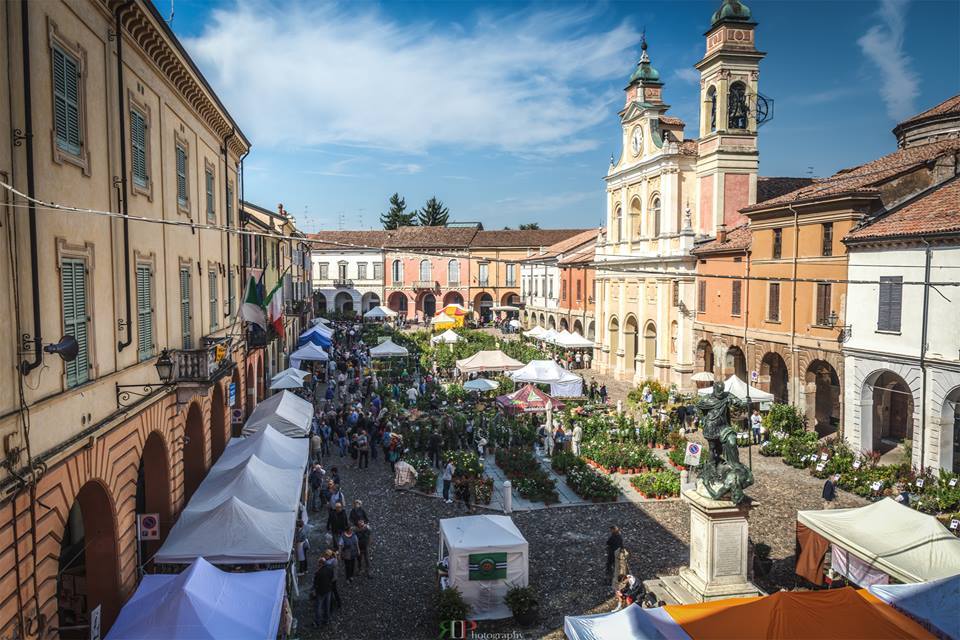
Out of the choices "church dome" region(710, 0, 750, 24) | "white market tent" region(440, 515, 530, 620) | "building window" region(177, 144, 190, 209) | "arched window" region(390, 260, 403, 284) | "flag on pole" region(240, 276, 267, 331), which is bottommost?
"white market tent" region(440, 515, 530, 620)

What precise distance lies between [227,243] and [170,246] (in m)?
6.45

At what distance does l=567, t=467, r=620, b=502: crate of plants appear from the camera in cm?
1853

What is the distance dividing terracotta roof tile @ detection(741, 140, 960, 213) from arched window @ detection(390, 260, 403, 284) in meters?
51.4

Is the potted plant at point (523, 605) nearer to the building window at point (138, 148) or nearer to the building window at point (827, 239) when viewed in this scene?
the building window at point (138, 148)

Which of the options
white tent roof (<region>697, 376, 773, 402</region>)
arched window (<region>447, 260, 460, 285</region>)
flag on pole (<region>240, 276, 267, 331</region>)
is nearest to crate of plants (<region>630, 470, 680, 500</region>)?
white tent roof (<region>697, 376, 773, 402</region>)

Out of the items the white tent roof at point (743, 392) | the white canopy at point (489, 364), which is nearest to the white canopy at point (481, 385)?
the white canopy at point (489, 364)

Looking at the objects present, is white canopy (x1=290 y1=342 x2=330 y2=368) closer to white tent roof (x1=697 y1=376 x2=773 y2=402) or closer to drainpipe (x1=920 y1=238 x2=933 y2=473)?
white tent roof (x1=697 y1=376 x2=773 y2=402)

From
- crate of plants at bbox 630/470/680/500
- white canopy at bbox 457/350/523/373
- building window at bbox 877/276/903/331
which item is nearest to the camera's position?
crate of plants at bbox 630/470/680/500

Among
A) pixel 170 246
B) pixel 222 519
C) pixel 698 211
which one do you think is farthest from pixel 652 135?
pixel 222 519

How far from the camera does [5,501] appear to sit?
6988 millimetres

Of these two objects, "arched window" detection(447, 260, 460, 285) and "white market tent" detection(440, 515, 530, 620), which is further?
"arched window" detection(447, 260, 460, 285)

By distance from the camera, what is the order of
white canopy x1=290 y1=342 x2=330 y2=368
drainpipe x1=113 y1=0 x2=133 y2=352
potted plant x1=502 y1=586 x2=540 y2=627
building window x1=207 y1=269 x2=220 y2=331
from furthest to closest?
1. white canopy x1=290 y1=342 x2=330 y2=368
2. building window x1=207 y1=269 x2=220 y2=331
3. potted plant x1=502 y1=586 x2=540 y2=627
4. drainpipe x1=113 y1=0 x2=133 y2=352

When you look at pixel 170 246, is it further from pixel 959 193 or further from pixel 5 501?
pixel 959 193

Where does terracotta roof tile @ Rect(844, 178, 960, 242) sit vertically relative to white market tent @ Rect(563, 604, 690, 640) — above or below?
above
